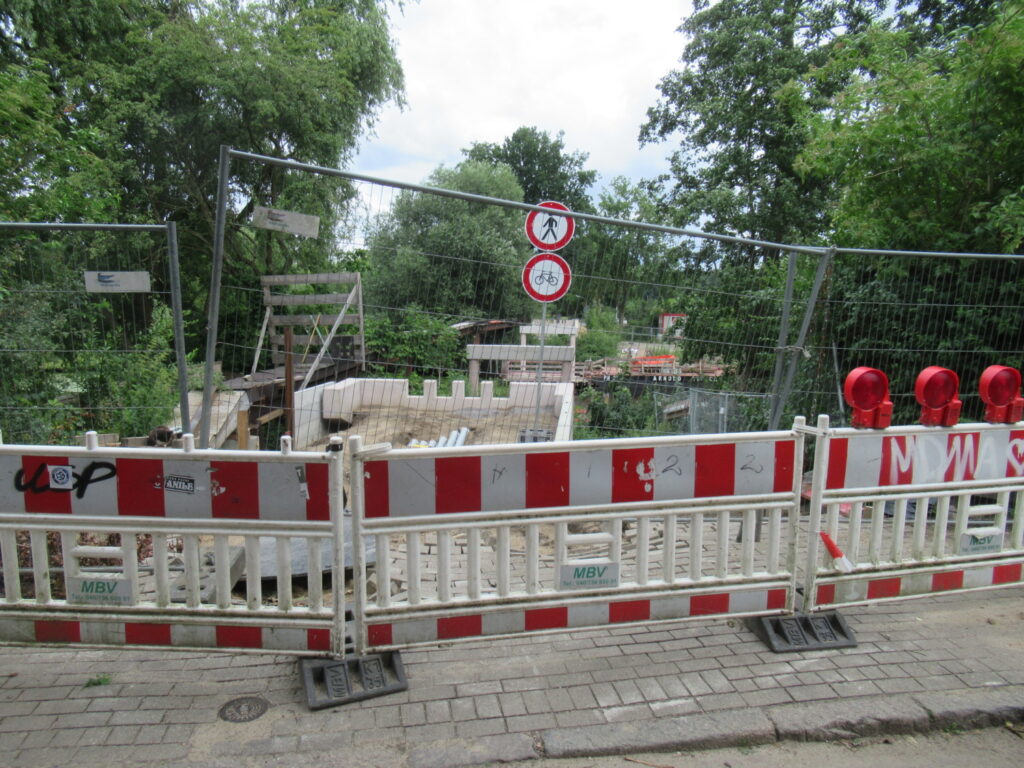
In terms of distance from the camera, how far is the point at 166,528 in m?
3.01

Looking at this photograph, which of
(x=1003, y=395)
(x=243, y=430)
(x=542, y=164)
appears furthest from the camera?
(x=542, y=164)

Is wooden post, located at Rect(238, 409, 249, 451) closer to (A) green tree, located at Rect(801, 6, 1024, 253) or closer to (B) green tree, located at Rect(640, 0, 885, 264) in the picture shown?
(A) green tree, located at Rect(801, 6, 1024, 253)

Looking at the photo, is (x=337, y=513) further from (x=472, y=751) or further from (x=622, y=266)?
(x=622, y=266)

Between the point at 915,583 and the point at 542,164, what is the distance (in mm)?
64258

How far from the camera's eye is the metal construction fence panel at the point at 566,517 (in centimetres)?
308

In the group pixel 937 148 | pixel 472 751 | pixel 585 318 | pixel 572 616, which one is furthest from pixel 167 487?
pixel 937 148

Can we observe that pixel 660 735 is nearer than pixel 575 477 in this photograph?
Yes

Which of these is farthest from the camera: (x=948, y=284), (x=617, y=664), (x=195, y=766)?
(x=948, y=284)

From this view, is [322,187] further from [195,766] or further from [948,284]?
[195,766]

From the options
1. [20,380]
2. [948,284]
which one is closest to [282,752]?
[20,380]

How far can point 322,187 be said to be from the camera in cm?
1675

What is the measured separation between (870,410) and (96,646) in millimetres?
3978

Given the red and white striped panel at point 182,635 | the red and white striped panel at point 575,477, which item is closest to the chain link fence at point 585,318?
the red and white striped panel at point 182,635

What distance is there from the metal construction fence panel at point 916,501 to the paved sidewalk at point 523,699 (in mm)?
293
